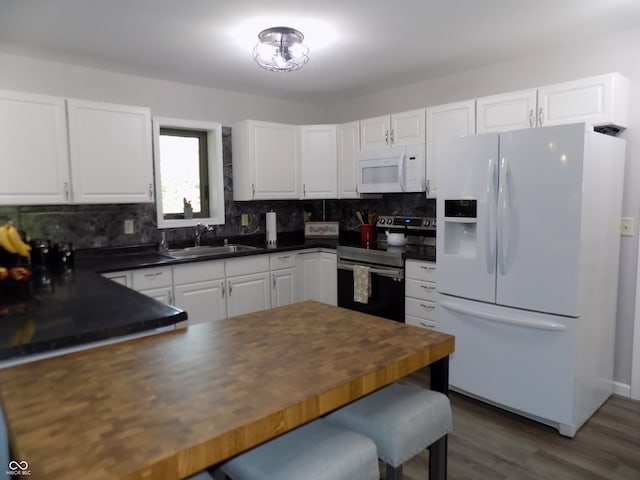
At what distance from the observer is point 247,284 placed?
12.0 feet

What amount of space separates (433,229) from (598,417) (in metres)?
1.78

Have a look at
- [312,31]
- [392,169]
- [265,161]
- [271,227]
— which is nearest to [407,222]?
[392,169]

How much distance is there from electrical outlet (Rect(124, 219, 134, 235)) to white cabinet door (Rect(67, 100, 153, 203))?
1.20 ft

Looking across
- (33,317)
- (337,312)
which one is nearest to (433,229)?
(337,312)

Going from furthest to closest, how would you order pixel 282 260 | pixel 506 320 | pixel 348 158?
pixel 348 158, pixel 282 260, pixel 506 320

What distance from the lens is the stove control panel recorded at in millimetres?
3818

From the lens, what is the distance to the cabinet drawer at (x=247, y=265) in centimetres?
355

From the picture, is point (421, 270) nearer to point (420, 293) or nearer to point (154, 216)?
point (420, 293)

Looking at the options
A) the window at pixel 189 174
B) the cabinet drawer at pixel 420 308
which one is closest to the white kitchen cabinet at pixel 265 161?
the window at pixel 189 174

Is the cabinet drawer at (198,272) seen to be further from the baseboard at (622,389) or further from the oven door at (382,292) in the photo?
the baseboard at (622,389)

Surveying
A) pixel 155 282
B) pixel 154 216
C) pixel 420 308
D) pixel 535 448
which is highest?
pixel 154 216

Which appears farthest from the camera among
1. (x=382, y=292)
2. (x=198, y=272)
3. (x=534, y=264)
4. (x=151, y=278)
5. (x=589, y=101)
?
(x=382, y=292)

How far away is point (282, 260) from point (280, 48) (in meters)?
1.84

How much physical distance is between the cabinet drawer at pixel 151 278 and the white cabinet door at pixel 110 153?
0.58 meters
